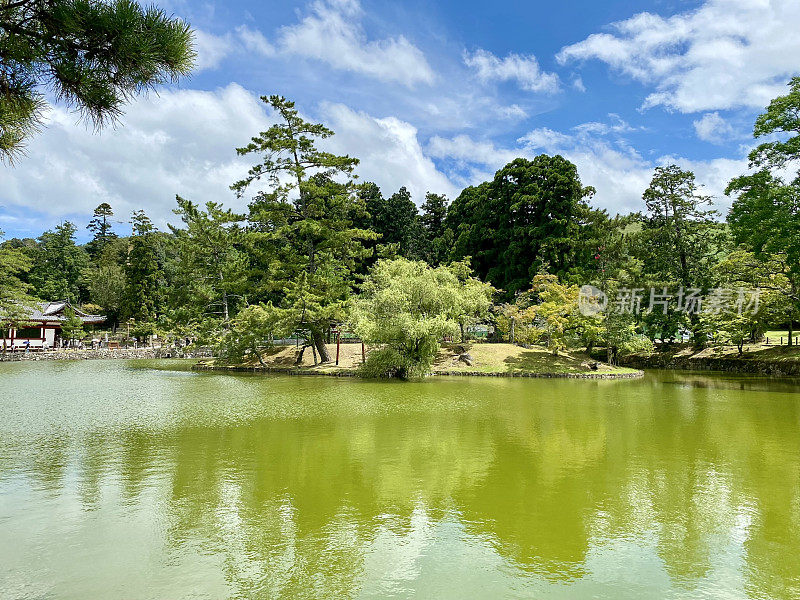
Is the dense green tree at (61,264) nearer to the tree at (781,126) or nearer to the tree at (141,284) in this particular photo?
the tree at (141,284)

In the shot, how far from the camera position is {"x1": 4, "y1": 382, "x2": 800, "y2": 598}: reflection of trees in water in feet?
16.6

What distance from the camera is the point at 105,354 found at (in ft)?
117

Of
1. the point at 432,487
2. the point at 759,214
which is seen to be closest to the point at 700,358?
the point at 759,214

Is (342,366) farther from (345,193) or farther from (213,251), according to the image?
(213,251)

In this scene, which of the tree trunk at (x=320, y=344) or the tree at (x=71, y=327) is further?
the tree at (x=71, y=327)

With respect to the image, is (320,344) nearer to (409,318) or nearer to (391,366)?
(391,366)

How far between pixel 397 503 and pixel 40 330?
41.2m

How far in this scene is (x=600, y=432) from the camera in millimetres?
11047

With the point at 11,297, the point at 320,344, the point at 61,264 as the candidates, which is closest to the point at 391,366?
the point at 320,344

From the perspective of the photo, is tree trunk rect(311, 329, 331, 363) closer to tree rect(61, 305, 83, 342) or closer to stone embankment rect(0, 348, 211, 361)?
stone embankment rect(0, 348, 211, 361)

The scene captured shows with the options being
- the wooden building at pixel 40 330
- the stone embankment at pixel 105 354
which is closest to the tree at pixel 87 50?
the stone embankment at pixel 105 354

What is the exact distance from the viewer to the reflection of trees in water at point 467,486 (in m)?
5.07

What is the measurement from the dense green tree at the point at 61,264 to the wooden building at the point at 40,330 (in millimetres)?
8075

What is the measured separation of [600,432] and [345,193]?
18.2 metres
